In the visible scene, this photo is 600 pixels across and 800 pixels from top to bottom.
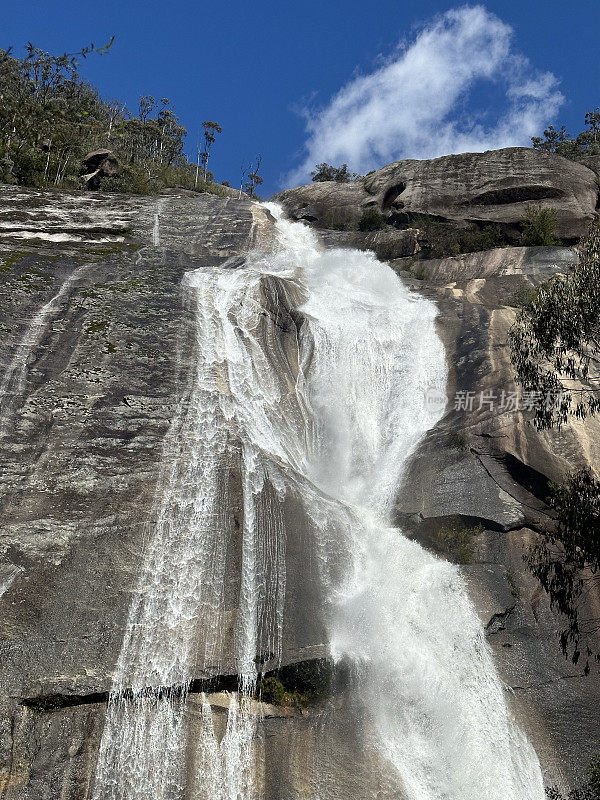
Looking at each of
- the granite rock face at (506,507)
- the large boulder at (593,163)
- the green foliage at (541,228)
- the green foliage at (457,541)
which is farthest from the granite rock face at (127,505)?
the large boulder at (593,163)

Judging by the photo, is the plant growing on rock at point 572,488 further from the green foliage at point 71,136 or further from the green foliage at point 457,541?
the green foliage at point 71,136

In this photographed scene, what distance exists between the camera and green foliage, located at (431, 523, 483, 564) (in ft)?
51.1

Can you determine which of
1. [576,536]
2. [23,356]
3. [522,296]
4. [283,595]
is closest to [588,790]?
[576,536]

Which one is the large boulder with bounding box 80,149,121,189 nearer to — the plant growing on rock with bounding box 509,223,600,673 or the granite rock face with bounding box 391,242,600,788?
the granite rock face with bounding box 391,242,600,788

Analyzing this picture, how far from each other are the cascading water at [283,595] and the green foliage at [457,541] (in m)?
0.46

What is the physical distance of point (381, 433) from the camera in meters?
20.1

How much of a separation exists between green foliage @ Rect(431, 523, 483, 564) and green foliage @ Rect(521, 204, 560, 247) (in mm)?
20477

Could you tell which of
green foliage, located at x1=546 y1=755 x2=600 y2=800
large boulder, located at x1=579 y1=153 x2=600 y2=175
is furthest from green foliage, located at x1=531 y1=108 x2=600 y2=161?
green foliage, located at x1=546 y1=755 x2=600 y2=800

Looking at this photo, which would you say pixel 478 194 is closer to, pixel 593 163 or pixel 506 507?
pixel 593 163

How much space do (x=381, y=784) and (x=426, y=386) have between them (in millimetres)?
12710

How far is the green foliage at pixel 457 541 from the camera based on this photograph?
15586 mm

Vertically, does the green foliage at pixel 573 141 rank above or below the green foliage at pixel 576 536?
above

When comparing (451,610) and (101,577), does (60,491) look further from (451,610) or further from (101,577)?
(451,610)

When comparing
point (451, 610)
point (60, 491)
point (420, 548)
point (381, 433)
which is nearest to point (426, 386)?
point (381, 433)
